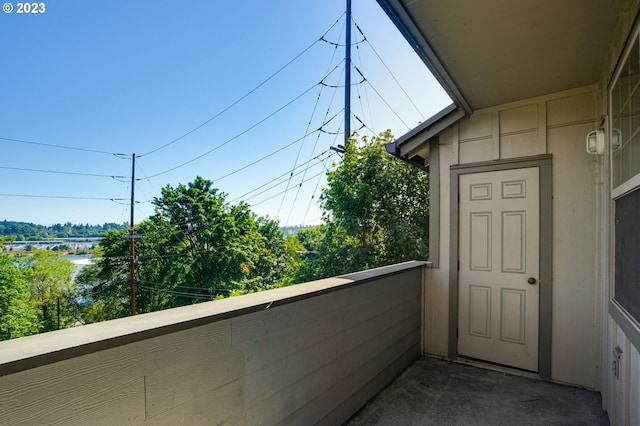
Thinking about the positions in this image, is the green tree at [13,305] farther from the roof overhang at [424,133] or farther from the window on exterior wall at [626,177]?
the window on exterior wall at [626,177]

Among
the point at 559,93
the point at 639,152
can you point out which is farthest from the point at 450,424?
the point at 559,93

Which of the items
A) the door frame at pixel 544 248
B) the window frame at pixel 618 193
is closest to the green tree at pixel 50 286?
the door frame at pixel 544 248

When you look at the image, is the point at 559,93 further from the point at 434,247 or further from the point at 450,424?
the point at 450,424

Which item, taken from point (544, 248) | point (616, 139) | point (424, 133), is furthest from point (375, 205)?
point (616, 139)

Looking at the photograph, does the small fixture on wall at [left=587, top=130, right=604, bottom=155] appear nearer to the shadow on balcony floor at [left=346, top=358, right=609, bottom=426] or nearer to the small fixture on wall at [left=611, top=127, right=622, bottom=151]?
the small fixture on wall at [left=611, top=127, right=622, bottom=151]

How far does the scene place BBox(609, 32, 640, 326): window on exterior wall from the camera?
1.54 m

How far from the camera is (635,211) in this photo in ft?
5.15

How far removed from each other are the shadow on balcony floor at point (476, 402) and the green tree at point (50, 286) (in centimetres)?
3463

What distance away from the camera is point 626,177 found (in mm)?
1752

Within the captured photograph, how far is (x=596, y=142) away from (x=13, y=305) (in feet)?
106

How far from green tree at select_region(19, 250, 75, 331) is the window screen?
36092mm

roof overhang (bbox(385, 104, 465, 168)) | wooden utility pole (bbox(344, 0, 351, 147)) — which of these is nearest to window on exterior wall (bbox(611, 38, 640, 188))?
roof overhang (bbox(385, 104, 465, 168))

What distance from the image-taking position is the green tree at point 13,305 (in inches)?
856

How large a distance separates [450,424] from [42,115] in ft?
178
